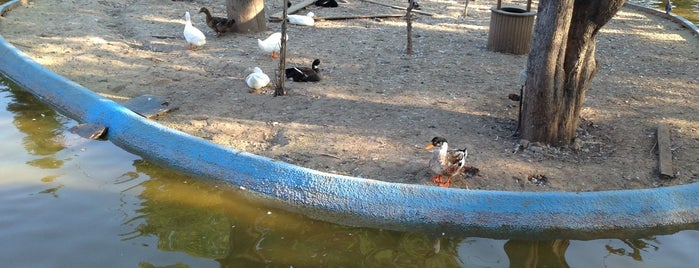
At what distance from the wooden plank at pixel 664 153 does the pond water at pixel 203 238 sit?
1.94 feet

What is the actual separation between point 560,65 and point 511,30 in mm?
3501

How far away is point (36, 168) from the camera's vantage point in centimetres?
525

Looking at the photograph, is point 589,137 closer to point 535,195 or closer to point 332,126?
point 535,195

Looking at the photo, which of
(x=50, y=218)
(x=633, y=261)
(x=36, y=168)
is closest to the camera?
(x=633, y=261)

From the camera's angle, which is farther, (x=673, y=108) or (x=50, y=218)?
(x=673, y=108)

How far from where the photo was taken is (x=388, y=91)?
6.97 metres

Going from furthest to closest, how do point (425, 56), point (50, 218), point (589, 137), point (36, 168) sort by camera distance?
point (425, 56) < point (589, 137) < point (36, 168) < point (50, 218)

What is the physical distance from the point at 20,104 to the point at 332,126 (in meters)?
3.77

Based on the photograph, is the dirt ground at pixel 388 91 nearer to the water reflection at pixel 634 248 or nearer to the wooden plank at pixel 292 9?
the wooden plank at pixel 292 9

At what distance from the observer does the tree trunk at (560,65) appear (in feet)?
16.6

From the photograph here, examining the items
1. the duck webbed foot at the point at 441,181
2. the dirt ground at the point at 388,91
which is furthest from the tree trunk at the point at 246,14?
the duck webbed foot at the point at 441,181

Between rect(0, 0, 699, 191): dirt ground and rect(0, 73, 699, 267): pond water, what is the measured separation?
672mm

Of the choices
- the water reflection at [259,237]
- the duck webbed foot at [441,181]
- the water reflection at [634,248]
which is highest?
the duck webbed foot at [441,181]

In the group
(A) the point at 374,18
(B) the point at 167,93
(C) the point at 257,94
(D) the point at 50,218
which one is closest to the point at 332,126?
(C) the point at 257,94
